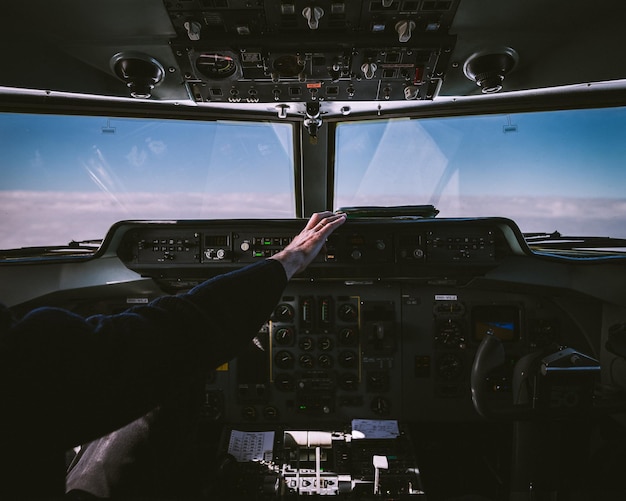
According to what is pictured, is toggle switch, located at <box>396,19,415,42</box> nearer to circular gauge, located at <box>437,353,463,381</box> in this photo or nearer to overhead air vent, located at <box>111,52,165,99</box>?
overhead air vent, located at <box>111,52,165,99</box>

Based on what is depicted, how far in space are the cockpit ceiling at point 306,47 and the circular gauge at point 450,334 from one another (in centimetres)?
135

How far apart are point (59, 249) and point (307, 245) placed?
206 cm

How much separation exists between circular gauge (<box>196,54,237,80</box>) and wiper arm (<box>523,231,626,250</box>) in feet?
6.79

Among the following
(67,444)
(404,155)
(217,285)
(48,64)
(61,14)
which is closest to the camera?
(67,444)

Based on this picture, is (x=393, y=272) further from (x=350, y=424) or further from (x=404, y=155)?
(x=404, y=155)

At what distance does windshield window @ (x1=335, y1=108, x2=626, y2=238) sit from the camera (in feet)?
9.40

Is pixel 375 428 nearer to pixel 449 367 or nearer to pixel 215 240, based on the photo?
pixel 449 367

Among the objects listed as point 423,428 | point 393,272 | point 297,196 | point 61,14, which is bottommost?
point 423,428

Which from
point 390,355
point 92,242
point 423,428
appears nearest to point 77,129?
point 92,242

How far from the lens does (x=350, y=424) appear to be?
257 centimetres

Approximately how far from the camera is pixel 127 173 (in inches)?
131

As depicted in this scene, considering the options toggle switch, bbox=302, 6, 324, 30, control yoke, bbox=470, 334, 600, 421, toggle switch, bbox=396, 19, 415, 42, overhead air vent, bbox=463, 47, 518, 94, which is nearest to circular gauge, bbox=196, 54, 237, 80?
toggle switch, bbox=302, 6, 324, 30

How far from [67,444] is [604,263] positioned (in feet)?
8.51

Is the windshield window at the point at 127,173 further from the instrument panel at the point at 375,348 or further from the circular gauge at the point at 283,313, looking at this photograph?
the instrument panel at the point at 375,348
